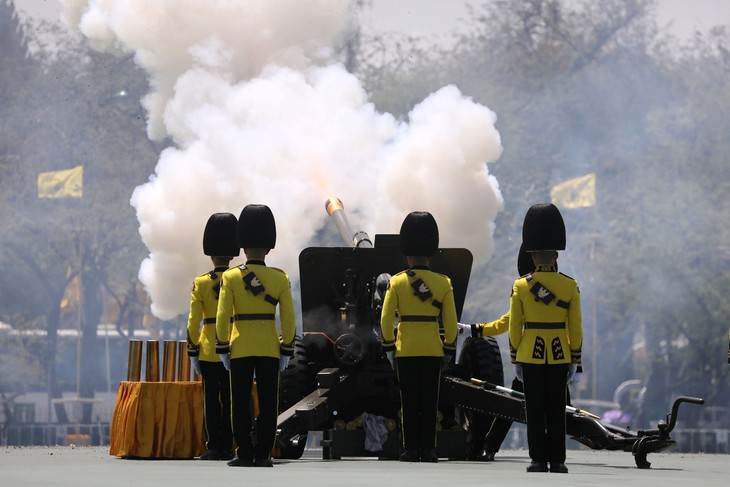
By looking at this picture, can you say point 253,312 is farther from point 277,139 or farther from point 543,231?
point 277,139

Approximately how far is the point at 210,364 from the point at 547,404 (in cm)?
366

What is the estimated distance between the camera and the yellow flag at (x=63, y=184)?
5330 cm

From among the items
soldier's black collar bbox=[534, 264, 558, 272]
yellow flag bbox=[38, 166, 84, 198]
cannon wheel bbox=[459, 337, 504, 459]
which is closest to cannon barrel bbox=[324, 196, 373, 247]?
cannon wheel bbox=[459, 337, 504, 459]

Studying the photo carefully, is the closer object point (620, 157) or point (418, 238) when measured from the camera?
point (418, 238)

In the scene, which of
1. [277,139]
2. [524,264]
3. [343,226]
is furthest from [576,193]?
[524,264]

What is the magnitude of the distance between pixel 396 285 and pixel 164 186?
923 centimetres

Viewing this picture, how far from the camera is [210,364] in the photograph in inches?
695

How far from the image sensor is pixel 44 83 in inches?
2108

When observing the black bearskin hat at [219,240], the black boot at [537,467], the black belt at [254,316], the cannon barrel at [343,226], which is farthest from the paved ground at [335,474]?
the cannon barrel at [343,226]

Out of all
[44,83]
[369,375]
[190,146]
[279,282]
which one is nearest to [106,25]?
[190,146]

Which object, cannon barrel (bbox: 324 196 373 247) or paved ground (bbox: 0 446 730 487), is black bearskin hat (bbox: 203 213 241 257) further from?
cannon barrel (bbox: 324 196 373 247)

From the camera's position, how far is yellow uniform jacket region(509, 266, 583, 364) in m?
15.5

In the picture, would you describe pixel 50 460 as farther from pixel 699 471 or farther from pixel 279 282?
pixel 699 471

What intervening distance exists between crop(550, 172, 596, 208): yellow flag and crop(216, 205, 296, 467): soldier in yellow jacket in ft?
117
